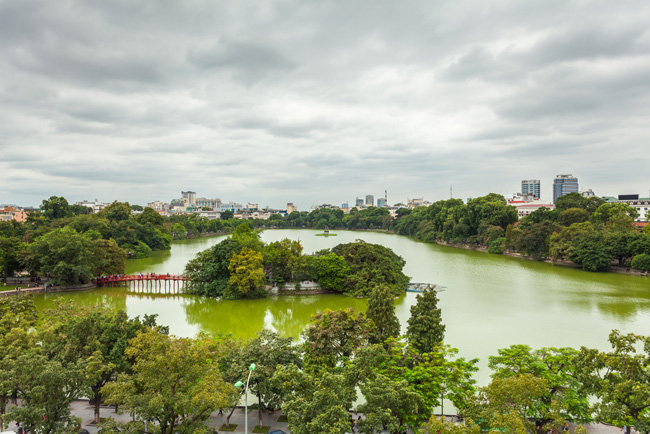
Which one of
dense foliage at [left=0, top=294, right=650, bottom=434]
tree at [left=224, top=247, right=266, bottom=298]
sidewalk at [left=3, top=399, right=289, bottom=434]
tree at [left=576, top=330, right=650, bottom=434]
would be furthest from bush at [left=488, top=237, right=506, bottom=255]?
sidewalk at [left=3, top=399, right=289, bottom=434]

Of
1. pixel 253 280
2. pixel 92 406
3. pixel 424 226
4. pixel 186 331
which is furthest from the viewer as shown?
pixel 424 226

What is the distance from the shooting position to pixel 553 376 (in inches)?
321

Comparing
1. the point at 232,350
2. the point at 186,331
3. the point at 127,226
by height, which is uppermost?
the point at 127,226

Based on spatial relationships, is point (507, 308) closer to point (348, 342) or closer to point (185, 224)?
point (348, 342)

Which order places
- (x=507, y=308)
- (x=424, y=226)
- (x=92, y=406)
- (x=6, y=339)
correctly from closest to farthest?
(x=6, y=339) → (x=92, y=406) → (x=507, y=308) → (x=424, y=226)

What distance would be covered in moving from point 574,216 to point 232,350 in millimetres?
38804

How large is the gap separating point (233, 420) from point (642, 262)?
29.6 m

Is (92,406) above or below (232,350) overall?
below

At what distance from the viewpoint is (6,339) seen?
8.90 m

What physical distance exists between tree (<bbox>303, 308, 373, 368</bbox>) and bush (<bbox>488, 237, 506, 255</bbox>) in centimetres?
3366

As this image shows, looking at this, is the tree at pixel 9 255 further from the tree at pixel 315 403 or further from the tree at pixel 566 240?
the tree at pixel 566 240

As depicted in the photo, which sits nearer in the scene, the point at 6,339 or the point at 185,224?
the point at 6,339

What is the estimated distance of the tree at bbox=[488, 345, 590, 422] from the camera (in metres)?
7.72

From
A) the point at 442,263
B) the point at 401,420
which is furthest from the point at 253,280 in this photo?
the point at 442,263
